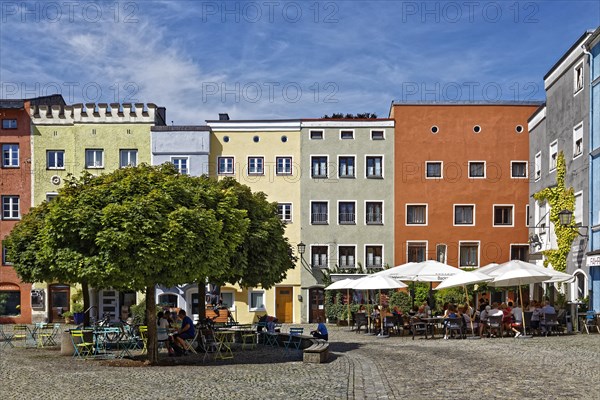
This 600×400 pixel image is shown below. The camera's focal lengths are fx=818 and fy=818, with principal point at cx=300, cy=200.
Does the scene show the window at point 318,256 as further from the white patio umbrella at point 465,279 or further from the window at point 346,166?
the white patio umbrella at point 465,279

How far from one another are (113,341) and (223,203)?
7.55m

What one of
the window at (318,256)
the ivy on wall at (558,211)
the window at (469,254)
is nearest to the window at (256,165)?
the window at (318,256)

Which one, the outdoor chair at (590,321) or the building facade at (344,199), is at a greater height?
the building facade at (344,199)

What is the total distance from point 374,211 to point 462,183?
558 centimetres

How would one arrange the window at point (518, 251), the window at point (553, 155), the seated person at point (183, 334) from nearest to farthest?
the seated person at point (183, 334) → the window at point (553, 155) → the window at point (518, 251)

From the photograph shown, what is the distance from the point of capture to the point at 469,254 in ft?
162

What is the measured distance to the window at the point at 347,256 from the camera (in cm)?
4959

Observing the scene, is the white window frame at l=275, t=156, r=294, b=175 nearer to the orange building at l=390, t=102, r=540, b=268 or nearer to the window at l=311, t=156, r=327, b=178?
the window at l=311, t=156, r=327, b=178

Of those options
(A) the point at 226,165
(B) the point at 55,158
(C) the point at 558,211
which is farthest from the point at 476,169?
(B) the point at 55,158

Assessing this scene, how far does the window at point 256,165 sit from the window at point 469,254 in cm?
1300

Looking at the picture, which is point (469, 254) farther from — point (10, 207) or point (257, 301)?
point (10, 207)

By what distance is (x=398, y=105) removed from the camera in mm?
50000

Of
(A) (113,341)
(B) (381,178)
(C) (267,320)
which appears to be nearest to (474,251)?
(B) (381,178)

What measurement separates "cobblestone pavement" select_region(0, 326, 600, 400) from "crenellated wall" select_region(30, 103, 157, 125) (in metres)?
27.6
